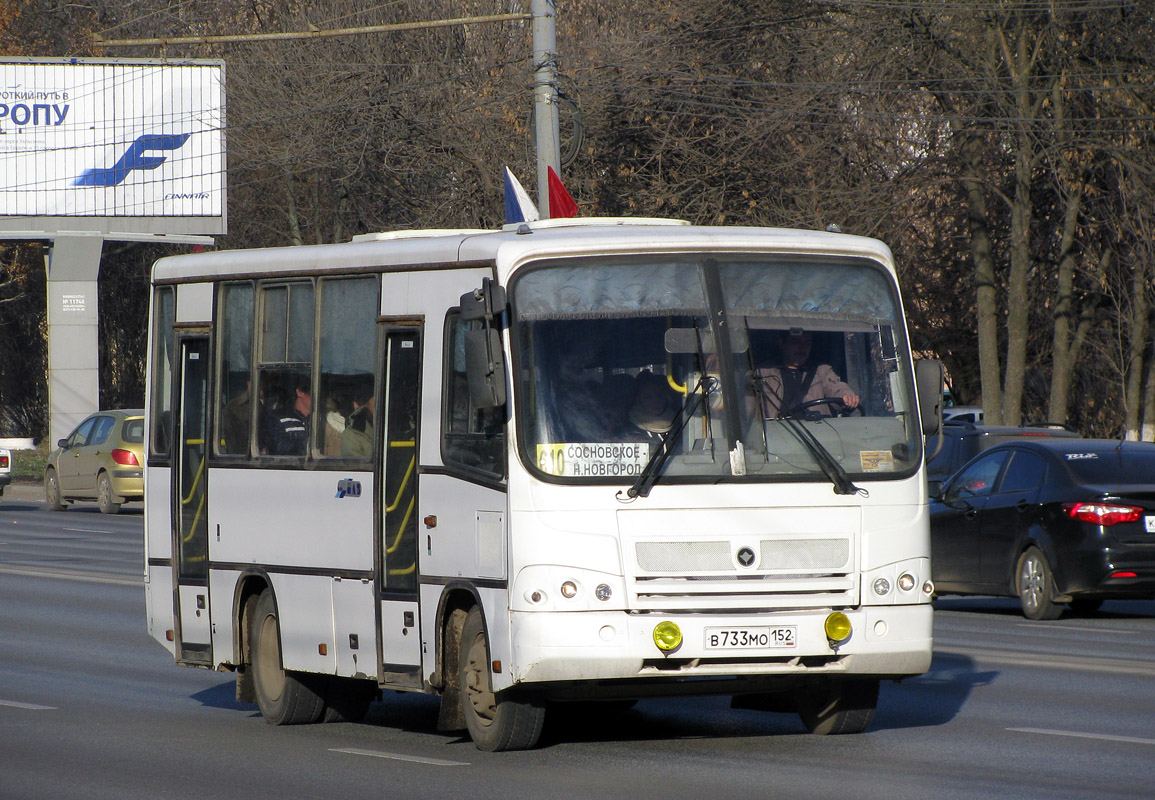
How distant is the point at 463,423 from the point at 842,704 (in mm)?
2289

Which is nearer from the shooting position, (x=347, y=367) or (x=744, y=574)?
(x=744, y=574)

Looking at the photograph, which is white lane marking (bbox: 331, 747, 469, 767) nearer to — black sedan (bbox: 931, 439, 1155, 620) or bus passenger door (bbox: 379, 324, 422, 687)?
bus passenger door (bbox: 379, 324, 422, 687)

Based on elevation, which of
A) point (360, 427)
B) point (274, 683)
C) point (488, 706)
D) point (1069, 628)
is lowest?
point (1069, 628)

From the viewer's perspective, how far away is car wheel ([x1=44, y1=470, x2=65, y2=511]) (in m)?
34.3

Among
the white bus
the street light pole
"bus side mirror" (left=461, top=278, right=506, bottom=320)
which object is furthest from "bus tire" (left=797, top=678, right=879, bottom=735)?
the street light pole

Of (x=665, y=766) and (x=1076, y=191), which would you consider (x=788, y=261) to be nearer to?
(x=665, y=766)

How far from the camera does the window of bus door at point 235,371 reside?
11.1 m

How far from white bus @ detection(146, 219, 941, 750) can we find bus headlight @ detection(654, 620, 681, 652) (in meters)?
0.01

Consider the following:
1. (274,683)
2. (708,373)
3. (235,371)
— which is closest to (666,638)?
(708,373)

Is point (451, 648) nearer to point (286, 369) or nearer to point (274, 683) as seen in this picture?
point (274, 683)

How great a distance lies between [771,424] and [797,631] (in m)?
0.95

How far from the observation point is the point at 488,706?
930cm

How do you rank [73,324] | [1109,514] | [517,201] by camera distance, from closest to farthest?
[1109,514]
[517,201]
[73,324]

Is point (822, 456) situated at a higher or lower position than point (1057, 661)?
higher
